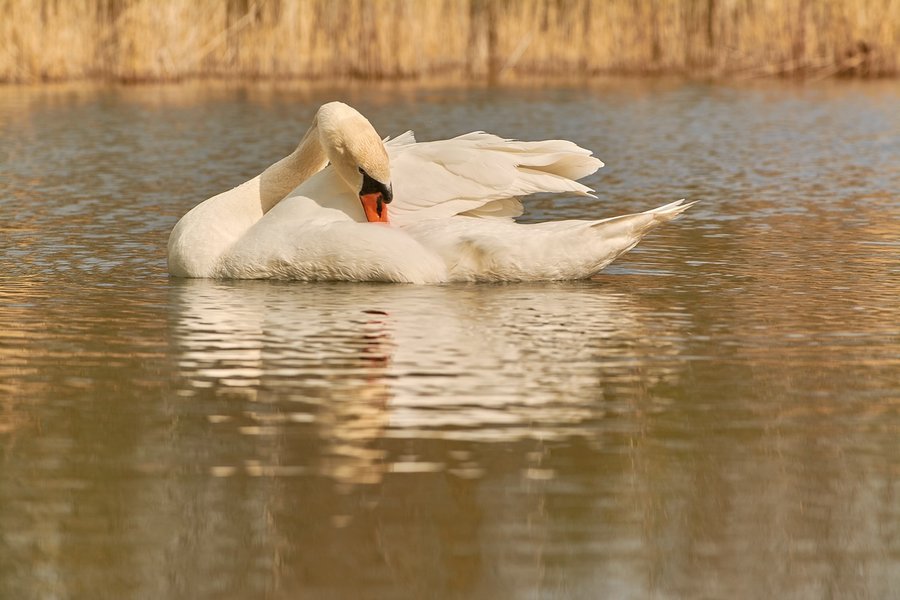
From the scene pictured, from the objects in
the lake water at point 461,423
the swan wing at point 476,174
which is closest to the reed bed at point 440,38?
the lake water at point 461,423

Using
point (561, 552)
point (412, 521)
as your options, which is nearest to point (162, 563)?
point (412, 521)

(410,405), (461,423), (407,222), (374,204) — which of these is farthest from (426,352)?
(407,222)

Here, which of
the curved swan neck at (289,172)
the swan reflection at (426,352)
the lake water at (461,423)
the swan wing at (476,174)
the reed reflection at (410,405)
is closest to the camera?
the lake water at (461,423)

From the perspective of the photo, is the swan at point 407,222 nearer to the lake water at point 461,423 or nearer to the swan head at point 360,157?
the swan head at point 360,157

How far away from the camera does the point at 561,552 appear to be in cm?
386

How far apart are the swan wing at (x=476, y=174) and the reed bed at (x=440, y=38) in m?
13.8

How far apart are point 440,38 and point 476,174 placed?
1533cm

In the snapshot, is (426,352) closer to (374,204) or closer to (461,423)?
(461,423)

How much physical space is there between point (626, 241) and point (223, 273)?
2114mm

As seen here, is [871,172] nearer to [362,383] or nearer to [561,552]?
[362,383]

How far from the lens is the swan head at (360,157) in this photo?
325 inches

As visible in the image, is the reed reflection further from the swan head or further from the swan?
the swan head

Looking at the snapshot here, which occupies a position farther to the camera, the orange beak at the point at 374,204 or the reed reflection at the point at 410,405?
the orange beak at the point at 374,204

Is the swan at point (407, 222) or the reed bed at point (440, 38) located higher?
the reed bed at point (440, 38)
